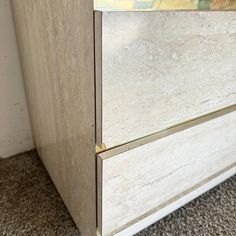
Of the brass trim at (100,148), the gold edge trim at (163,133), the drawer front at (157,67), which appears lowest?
the gold edge trim at (163,133)

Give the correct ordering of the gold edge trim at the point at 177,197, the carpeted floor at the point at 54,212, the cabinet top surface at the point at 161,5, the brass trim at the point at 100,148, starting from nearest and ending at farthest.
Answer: the cabinet top surface at the point at 161,5
the brass trim at the point at 100,148
the gold edge trim at the point at 177,197
the carpeted floor at the point at 54,212

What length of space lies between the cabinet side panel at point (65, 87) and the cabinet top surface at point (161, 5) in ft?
0.08

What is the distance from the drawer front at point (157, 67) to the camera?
1.11ft

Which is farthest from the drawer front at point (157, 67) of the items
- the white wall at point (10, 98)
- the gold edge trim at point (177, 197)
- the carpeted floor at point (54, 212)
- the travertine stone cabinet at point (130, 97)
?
the white wall at point (10, 98)

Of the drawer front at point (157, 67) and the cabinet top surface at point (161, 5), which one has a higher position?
the cabinet top surface at point (161, 5)

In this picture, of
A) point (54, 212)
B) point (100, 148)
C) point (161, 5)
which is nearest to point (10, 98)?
point (54, 212)

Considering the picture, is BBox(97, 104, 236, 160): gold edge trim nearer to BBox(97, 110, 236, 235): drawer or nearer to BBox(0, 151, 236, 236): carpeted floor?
BBox(97, 110, 236, 235): drawer

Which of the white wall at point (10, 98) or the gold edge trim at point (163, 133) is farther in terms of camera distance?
the white wall at point (10, 98)

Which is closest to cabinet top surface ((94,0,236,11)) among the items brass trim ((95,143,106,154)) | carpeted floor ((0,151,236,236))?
brass trim ((95,143,106,154))

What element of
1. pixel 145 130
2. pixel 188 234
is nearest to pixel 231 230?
pixel 188 234

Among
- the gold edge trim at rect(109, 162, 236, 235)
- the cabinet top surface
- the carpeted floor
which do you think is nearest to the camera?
the cabinet top surface

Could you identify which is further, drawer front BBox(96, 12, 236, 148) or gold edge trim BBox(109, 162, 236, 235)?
gold edge trim BBox(109, 162, 236, 235)

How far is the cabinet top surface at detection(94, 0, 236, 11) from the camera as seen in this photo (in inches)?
12.0

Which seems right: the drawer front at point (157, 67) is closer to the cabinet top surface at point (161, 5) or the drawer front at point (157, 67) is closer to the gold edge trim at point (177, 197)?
the cabinet top surface at point (161, 5)
